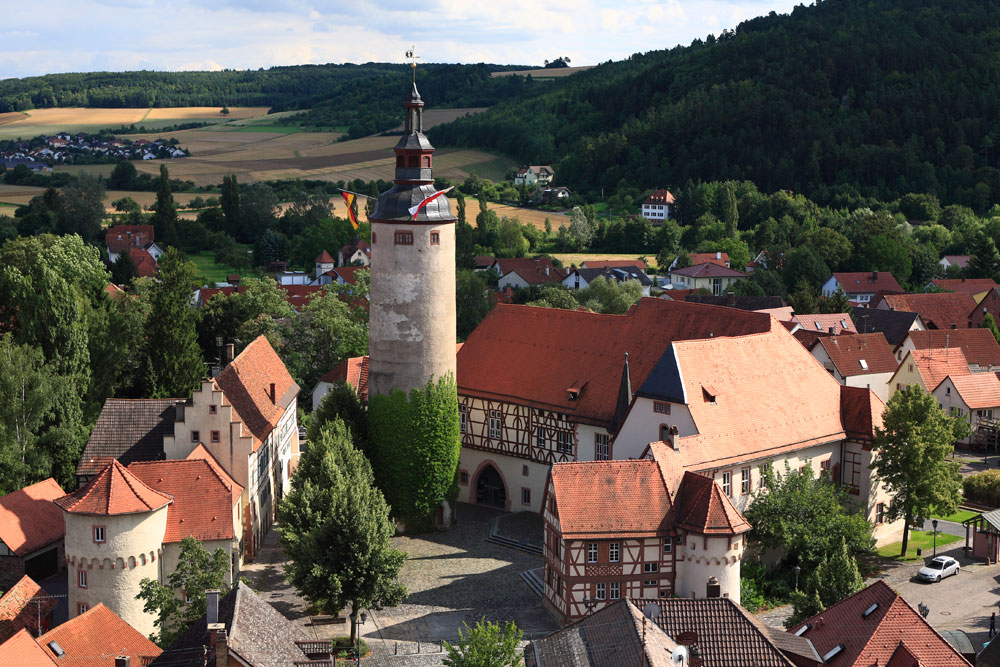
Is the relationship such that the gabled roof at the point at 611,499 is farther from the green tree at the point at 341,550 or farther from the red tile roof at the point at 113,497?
the red tile roof at the point at 113,497

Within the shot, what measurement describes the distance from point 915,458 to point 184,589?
92.8ft

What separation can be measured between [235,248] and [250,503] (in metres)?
86.2

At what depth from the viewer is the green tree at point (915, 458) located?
48812mm

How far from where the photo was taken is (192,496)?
44812 mm

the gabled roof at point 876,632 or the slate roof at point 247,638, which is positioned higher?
the slate roof at point 247,638

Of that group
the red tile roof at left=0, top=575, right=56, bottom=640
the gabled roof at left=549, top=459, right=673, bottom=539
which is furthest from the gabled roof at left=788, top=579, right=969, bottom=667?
the red tile roof at left=0, top=575, right=56, bottom=640

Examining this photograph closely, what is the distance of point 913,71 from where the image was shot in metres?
169

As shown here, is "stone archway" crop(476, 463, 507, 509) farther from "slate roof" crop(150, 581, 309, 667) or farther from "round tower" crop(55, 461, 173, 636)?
"slate roof" crop(150, 581, 309, 667)

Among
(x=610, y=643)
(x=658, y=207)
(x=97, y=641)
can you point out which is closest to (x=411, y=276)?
(x=97, y=641)

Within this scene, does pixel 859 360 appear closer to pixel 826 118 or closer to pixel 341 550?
pixel 341 550

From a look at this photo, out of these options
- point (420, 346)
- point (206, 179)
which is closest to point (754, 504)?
point (420, 346)

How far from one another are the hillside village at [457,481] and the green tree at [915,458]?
0.14 metres

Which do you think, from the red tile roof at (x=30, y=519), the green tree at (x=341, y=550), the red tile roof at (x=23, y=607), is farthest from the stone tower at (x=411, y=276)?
the red tile roof at (x=23, y=607)

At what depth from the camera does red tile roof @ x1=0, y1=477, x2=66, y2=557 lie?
4594 centimetres
